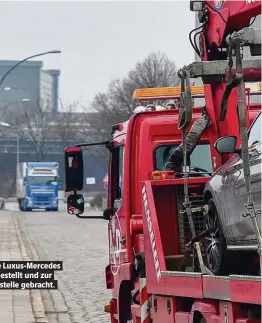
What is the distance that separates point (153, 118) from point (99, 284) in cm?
948

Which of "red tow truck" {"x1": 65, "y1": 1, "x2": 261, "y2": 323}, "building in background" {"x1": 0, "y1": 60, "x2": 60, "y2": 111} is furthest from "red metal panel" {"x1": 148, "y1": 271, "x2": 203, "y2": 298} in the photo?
"building in background" {"x1": 0, "y1": 60, "x2": 60, "y2": 111}

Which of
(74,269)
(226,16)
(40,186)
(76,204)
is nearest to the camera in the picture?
(226,16)

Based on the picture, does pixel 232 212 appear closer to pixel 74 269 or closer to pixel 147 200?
pixel 147 200

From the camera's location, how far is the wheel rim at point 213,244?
24.6 feet

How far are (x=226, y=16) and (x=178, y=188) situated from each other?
1.92 m

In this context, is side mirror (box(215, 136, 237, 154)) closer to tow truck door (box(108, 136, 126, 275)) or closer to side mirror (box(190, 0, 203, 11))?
side mirror (box(190, 0, 203, 11))

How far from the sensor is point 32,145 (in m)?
97.2

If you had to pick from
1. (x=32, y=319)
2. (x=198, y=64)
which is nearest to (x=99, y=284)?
(x=32, y=319)

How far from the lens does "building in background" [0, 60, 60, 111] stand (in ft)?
290

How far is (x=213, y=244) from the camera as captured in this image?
25.1 ft

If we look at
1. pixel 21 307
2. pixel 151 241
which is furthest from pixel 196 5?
pixel 21 307

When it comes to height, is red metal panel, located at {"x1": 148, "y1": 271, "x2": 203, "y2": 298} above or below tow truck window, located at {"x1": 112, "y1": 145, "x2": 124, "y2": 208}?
below

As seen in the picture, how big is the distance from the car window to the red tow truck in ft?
0.31

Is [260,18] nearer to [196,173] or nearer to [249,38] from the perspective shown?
[249,38]
